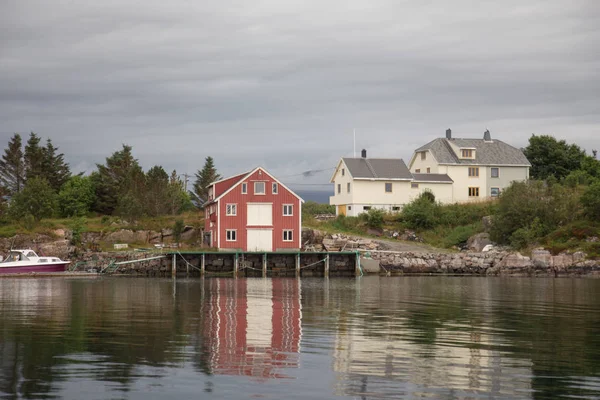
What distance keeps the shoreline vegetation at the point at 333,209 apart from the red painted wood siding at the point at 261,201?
193 inches

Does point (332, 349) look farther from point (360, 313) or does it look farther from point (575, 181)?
point (575, 181)

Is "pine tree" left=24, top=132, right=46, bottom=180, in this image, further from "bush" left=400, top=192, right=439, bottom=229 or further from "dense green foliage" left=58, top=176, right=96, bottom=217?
"bush" left=400, top=192, right=439, bottom=229

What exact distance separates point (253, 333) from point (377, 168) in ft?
194

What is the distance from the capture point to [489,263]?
66812mm

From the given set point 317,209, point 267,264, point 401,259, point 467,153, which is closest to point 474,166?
point 467,153

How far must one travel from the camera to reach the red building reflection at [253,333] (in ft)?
62.1

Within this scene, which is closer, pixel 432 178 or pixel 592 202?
pixel 592 202

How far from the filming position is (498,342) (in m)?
23.3

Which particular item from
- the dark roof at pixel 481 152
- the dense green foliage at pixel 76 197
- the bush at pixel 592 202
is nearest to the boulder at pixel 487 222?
the bush at pixel 592 202

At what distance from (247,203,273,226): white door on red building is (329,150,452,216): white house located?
1366 centimetres

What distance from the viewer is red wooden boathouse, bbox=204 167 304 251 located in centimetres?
6944

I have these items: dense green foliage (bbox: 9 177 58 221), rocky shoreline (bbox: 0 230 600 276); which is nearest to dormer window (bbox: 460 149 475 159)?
rocky shoreline (bbox: 0 230 600 276)

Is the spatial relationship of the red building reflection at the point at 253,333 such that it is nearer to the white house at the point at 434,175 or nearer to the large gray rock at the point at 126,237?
the large gray rock at the point at 126,237

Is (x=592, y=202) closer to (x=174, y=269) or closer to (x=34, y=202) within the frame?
(x=174, y=269)
